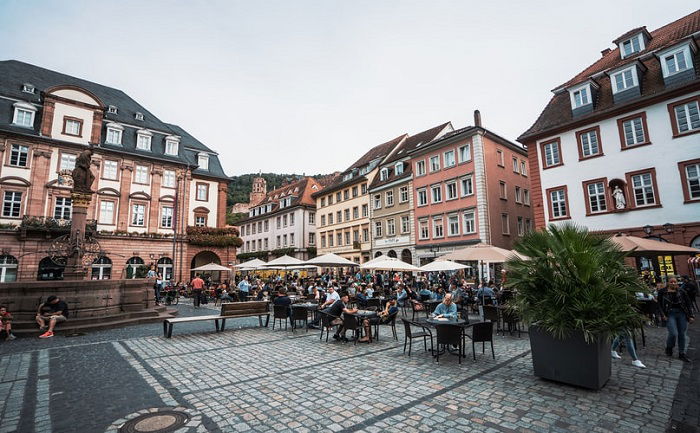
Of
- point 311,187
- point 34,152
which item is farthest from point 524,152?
point 34,152

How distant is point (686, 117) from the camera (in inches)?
688

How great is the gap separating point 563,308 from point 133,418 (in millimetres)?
6626

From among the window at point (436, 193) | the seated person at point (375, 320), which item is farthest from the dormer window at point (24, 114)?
the window at point (436, 193)

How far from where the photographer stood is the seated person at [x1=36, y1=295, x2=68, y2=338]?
1066 centimetres

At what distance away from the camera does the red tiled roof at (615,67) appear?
62.6ft

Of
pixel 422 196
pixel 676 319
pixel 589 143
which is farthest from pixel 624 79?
pixel 676 319

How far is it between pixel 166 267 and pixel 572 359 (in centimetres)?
3290

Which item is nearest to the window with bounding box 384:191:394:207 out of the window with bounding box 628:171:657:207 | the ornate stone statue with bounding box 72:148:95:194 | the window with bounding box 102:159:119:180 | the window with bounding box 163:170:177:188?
the window with bounding box 628:171:657:207

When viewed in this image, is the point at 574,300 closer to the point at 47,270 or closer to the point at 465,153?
the point at 465,153

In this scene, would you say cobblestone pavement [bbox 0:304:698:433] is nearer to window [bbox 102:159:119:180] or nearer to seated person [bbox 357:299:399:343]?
seated person [bbox 357:299:399:343]

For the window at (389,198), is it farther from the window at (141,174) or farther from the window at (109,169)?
the window at (109,169)

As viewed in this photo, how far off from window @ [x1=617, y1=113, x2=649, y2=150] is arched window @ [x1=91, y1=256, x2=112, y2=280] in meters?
37.6

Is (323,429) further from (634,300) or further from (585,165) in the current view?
(585,165)

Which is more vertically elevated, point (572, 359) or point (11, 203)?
point (11, 203)
